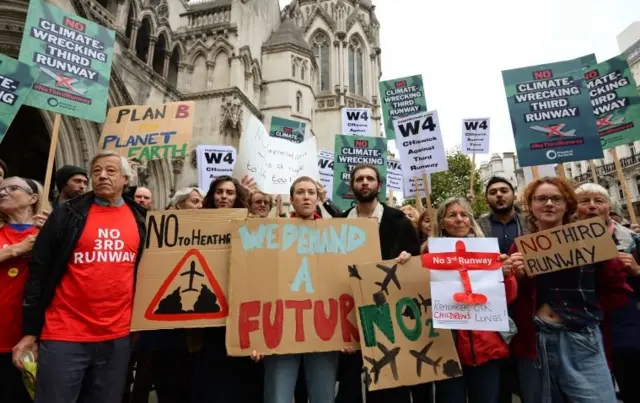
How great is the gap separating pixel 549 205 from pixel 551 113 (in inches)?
112

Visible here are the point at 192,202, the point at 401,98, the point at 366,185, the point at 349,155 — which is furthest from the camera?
the point at 401,98

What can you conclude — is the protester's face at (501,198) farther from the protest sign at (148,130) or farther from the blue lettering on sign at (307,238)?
the protest sign at (148,130)

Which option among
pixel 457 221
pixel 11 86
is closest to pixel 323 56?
pixel 11 86

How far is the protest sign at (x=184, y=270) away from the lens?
107 inches

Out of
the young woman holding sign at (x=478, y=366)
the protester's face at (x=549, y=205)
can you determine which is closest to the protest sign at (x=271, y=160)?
the young woman holding sign at (x=478, y=366)

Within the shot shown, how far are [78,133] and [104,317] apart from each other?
992cm

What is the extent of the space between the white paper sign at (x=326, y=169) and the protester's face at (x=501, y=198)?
16.0 ft

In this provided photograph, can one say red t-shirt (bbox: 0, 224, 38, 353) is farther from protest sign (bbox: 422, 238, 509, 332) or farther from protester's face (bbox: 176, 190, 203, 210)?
protest sign (bbox: 422, 238, 509, 332)

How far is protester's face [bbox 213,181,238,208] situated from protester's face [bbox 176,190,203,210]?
0.66 m

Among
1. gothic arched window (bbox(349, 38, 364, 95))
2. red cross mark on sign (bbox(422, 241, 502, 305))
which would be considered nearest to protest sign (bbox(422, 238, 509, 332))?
red cross mark on sign (bbox(422, 241, 502, 305))

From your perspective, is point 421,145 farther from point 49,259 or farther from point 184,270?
point 49,259

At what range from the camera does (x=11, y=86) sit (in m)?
3.56

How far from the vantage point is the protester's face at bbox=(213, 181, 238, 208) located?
352 cm

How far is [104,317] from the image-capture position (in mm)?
2473
